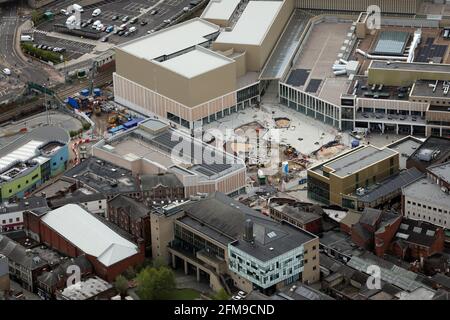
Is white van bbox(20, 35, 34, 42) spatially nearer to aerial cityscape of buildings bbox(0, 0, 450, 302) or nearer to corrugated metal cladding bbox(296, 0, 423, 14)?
aerial cityscape of buildings bbox(0, 0, 450, 302)

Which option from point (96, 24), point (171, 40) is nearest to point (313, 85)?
point (171, 40)

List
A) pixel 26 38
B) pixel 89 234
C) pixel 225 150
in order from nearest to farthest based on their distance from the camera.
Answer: pixel 89 234, pixel 225 150, pixel 26 38

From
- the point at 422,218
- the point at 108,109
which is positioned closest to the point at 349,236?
the point at 422,218

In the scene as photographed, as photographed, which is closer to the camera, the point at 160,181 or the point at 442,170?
the point at 442,170

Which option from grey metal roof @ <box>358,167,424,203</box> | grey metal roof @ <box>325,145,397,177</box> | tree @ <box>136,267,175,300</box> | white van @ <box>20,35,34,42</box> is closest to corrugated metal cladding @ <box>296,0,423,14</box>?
white van @ <box>20,35,34,42</box>

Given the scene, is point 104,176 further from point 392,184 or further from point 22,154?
point 392,184

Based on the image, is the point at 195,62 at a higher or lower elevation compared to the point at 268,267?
higher

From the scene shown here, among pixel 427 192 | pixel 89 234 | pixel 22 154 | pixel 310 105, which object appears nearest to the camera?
pixel 89 234
